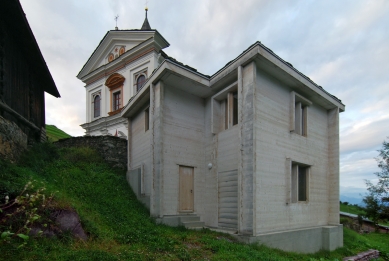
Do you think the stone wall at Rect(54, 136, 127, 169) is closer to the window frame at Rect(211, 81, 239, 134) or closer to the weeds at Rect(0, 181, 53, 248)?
the window frame at Rect(211, 81, 239, 134)

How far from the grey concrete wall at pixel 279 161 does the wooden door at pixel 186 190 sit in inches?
110

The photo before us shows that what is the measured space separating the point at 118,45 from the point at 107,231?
732 inches

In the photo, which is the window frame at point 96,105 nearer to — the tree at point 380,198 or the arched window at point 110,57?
the arched window at point 110,57

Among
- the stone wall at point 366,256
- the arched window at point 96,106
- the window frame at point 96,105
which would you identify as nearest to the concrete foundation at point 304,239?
the stone wall at point 366,256

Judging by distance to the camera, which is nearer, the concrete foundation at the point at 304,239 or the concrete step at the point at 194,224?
the concrete foundation at the point at 304,239

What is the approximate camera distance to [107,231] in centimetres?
668

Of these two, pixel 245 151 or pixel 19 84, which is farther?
pixel 19 84

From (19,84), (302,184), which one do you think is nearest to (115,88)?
(19,84)

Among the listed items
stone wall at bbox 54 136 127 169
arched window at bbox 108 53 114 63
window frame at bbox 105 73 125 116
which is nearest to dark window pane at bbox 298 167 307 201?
stone wall at bbox 54 136 127 169

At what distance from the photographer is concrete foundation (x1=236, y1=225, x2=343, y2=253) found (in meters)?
7.79

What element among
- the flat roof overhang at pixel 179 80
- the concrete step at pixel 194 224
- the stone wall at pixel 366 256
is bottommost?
the stone wall at pixel 366 256

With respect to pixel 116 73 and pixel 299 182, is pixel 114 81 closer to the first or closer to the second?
pixel 116 73

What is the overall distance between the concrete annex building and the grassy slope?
2.19 feet

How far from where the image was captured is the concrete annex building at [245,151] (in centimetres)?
812
